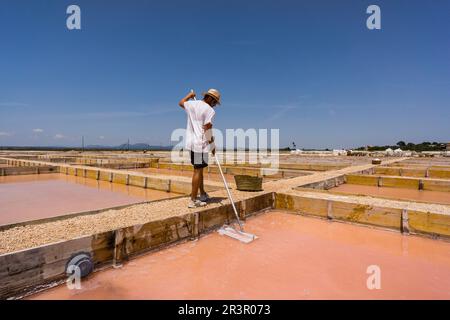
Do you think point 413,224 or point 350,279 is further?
point 413,224

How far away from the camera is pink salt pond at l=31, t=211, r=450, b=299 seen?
217 cm

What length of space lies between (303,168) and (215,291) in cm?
1114

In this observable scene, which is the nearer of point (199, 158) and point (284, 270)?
point (284, 270)

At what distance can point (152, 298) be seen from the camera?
208 cm

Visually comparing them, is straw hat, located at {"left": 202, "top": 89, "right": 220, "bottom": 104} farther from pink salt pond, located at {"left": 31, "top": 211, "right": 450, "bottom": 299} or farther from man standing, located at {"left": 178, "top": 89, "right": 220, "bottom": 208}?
pink salt pond, located at {"left": 31, "top": 211, "right": 450, "bottom": 299}

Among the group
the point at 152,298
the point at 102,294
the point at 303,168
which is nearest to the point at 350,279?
the point at 152,298

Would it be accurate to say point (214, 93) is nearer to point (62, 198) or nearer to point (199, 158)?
point (199, 158)

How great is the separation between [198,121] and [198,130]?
0.11 meters

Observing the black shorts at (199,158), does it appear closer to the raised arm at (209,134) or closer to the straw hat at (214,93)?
the raised arm at (209,134)

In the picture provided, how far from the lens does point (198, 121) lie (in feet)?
11.6

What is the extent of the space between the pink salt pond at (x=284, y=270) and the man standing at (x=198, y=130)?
0.91m

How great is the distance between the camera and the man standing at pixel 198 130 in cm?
352

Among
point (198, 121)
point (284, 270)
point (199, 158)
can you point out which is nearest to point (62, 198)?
point (199, 158)
